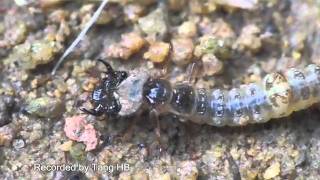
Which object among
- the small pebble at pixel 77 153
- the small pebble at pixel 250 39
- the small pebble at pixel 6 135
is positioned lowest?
the small pebble at pixel 77 153

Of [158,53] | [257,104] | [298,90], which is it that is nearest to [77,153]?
[158,53]

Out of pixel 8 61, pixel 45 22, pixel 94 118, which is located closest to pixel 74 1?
pixel 45 22

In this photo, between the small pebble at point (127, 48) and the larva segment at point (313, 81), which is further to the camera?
the small pebble at point (127, 48)

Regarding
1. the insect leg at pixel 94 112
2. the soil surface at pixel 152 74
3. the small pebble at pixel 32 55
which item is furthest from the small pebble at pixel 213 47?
the small pebble at pixel 32 55

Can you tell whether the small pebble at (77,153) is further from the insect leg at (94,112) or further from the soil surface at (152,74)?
the insect leg at (94,112)

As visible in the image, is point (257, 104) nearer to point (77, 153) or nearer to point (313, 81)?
point (313, 81)

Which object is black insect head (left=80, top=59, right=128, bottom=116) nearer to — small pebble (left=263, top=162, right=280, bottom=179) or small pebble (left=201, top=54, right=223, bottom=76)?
small pebble (left=201, top=54, right=223, bottom=76)

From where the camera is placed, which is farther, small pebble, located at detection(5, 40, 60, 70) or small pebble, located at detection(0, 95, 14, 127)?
small pebble, located at detection(5, 40, 60, 70)

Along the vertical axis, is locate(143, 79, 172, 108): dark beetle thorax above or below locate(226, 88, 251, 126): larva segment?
above

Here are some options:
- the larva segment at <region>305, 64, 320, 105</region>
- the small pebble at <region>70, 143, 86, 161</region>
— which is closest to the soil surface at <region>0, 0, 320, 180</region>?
the small pebble at <region>70, 143, 86, 161</region>
